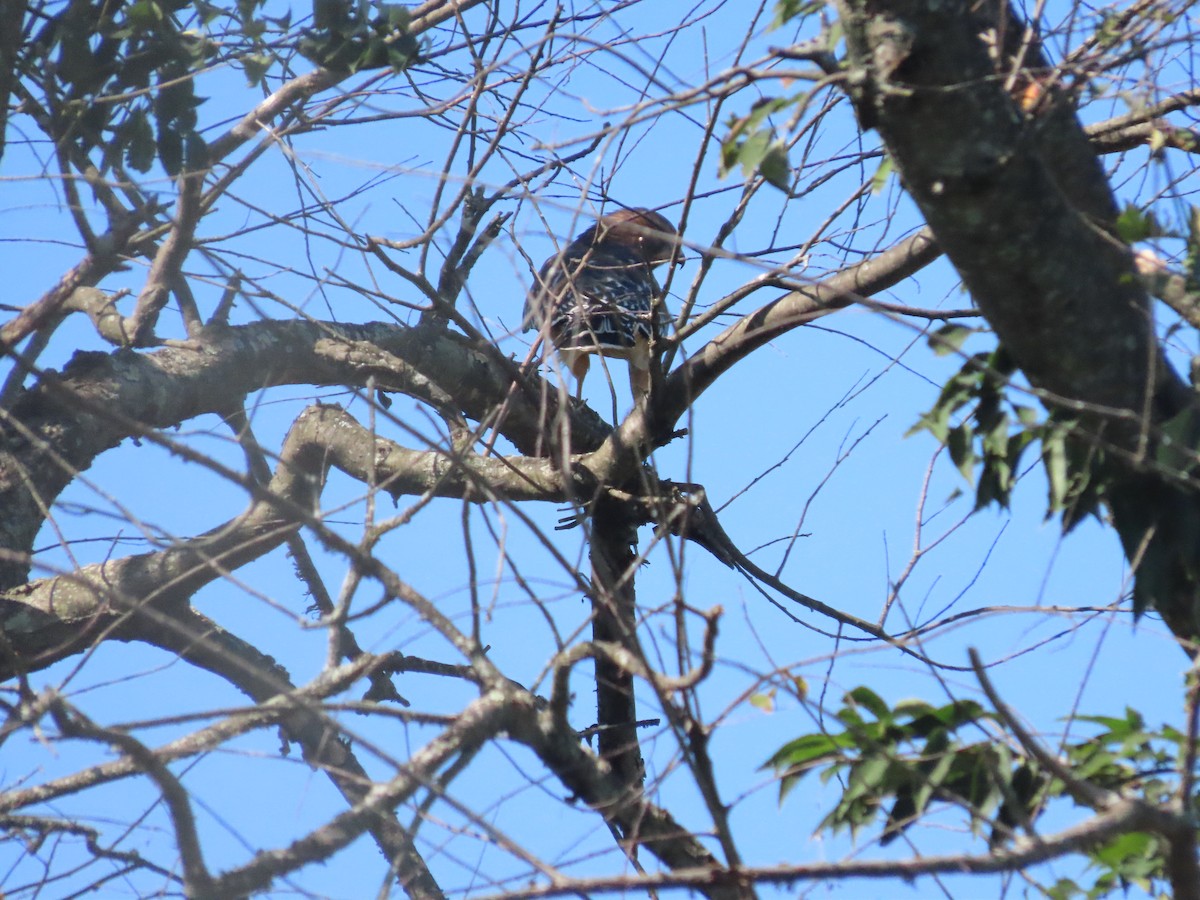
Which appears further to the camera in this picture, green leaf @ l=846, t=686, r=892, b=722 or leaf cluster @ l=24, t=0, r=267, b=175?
leaf cluster @ l=24, t=0, r=267, b=175

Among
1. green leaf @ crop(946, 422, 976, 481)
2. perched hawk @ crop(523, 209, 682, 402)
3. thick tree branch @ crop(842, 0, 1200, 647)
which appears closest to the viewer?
thick tree branch @ crop(842, 0, 1200, 647)

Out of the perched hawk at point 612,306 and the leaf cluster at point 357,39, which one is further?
the perched hawk at point 612,306

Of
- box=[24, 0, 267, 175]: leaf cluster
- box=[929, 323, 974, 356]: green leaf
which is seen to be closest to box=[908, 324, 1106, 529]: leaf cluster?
box=[929, 323, 974, 356]: green leaf

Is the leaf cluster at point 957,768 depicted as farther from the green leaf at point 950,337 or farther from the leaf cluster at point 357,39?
the leaf cluster at point 357,39

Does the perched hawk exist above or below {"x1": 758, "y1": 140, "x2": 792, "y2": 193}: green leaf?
above

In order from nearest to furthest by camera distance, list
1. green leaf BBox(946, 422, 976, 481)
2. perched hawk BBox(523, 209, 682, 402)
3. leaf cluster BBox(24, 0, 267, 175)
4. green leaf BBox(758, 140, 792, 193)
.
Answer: green leaf BBox(758, 140, 792, 193) < green leaf BBox(946, 422, 976, 481) < leaf cluster BBox(24, 0, 267, 175) < perched hawk BBox(523, 209, 682, 402)

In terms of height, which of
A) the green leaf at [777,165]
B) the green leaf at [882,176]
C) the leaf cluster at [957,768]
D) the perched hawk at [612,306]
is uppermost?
the perched hawk at [612,306]

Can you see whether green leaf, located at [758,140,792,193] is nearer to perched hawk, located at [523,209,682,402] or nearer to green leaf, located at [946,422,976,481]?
green leaf, located at [946,422,976,481]

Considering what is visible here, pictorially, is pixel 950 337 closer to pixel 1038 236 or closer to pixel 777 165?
pixel 1038 236

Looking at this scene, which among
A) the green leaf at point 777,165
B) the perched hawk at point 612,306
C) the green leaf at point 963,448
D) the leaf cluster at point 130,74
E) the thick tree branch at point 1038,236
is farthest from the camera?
the perched hawk at point 612,306

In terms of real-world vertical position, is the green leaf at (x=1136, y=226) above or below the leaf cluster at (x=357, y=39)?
below

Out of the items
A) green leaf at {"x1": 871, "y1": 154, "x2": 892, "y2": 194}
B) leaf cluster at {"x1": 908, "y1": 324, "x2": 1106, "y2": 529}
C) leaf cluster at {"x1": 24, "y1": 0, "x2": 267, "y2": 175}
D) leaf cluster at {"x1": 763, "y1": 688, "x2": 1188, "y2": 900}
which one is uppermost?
leaf cluster at {"x1": 24, "y1": 0, "x2": 267, "y2": 175}

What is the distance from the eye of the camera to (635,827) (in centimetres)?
144

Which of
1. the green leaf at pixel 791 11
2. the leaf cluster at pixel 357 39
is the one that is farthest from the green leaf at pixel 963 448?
the leaf cluster at pixel 357 39
